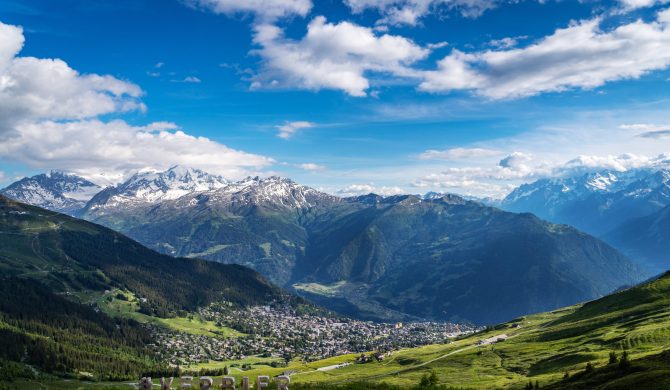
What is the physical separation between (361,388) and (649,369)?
3507 centimetres

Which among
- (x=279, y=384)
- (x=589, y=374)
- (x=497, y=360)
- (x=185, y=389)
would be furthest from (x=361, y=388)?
(x=497, y=360)

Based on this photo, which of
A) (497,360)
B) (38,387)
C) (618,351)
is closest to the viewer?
(618,351)

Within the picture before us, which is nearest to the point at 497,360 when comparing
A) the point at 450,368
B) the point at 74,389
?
the point at 450,368

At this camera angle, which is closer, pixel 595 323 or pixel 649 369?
pixel 649 369

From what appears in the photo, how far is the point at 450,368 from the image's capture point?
19475 cm

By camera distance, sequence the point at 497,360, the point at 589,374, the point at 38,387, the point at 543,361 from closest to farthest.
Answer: the point at 589,374, the point at 543,361, the point at 38,387, the point at 497,360

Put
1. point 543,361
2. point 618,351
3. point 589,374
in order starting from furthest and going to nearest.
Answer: point 543,361 → point 618,351 → point 589,374

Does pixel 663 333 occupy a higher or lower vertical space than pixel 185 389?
lower

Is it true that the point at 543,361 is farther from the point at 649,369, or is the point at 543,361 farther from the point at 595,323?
the point at 649,369

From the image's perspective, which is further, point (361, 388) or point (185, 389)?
point (361, 388)

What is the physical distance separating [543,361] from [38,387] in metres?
179

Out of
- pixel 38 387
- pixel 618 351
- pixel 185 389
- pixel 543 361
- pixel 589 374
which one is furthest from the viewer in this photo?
pixel 38 387

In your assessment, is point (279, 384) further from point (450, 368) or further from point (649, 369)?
point (450, 368)

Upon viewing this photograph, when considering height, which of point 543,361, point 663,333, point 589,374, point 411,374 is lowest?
point 411,374
